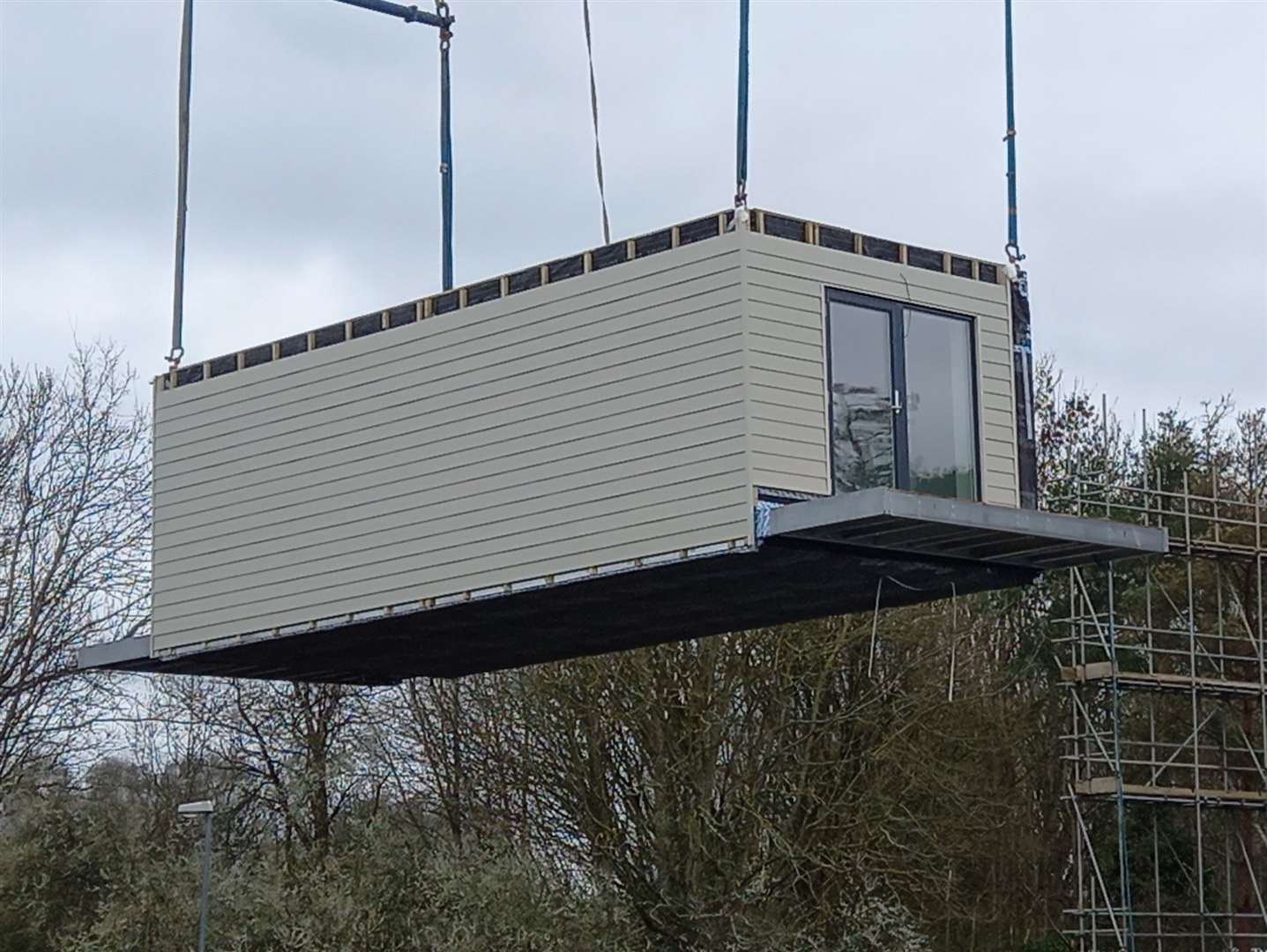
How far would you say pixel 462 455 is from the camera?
15477 millimetres

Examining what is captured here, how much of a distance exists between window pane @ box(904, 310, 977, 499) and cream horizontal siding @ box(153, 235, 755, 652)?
115 centimetres

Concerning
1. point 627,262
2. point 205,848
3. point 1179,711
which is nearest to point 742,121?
point 627,262

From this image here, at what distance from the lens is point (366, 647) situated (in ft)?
58.2

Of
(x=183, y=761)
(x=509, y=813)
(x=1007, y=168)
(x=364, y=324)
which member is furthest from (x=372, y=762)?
(x=1007, y=168)

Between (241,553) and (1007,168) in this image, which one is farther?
(241,553)

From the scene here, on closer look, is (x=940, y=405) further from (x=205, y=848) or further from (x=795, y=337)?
(x=205, y=848)

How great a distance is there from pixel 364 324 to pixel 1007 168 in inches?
211

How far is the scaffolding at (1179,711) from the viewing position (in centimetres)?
2681

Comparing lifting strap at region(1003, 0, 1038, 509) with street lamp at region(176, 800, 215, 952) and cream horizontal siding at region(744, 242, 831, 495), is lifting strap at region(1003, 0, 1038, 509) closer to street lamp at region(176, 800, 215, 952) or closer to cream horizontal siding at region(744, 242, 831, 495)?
cream horizontal siding at region(744, 242, 831, 495)

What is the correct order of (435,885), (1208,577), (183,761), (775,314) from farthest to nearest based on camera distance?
(183,761) < (1208,577) < (435,885) < (775,314)

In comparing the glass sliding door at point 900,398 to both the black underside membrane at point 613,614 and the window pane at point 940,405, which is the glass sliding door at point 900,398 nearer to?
the window pane at point 940,405

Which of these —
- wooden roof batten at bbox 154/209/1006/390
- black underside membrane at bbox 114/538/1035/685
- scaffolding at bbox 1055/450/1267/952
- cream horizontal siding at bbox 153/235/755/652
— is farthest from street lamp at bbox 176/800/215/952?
scaffolding at bbox 1055/450/1267/952

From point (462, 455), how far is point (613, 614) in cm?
188

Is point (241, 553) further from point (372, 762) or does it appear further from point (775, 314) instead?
point (372, 762)
